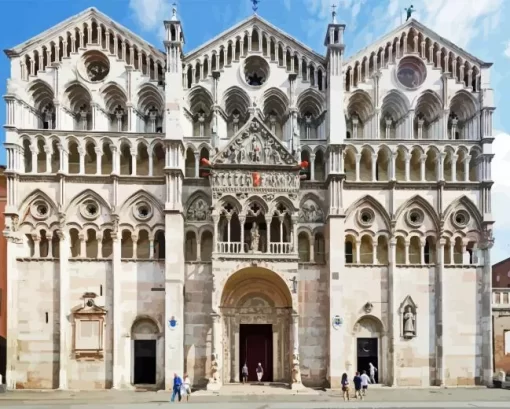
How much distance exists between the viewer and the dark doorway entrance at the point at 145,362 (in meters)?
30.4

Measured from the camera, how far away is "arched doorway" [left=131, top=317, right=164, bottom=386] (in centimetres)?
3031

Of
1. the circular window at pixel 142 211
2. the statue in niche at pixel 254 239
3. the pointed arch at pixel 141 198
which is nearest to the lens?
the statue in niche at pixel 254 239

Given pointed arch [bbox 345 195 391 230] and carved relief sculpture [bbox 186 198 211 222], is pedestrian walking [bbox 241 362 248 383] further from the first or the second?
pointed arch [bbox 345 195 391 230]

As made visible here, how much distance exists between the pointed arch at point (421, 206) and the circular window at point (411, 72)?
7.43m

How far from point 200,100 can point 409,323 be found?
19.2 meters

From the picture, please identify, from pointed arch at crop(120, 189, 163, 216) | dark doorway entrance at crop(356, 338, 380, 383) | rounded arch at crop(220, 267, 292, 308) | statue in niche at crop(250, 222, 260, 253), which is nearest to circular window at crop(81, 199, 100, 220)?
pointed arch at crop(120, 189, 163, 216)

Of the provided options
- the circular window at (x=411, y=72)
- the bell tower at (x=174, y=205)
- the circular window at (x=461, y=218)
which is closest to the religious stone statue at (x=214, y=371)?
the bell tower at (x=174, y=205)

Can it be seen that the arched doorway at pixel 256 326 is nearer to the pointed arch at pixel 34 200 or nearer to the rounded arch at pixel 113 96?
the pointed arch at pixel 34 200

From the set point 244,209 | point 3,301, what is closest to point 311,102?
point 244,209

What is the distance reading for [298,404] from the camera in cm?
2488

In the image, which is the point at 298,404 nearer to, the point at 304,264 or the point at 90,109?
the point at 304,264

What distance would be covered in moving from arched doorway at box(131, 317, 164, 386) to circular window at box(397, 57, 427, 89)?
22269 mm

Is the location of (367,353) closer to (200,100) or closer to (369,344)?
(369,344)

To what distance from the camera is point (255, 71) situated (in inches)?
1310
